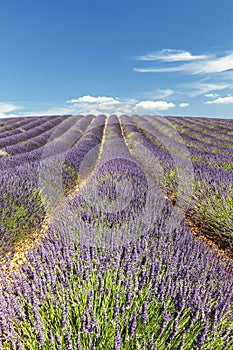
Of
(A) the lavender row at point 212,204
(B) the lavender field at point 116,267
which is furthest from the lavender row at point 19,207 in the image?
(A) the lavender row at point 212,204

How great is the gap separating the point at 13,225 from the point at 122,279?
1.80m

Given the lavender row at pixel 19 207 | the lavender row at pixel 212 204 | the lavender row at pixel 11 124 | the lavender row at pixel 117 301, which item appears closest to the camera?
the lavender row at pixel 117 301

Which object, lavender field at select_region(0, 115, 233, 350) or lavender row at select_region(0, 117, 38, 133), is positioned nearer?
lavender field at select_region(0, 115, 233, 350)

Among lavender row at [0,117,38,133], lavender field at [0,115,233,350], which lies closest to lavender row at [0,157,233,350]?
lavender field at [0,115,233,350]

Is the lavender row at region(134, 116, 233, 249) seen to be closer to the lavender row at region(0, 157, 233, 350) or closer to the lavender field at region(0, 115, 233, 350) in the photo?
the lavender field at region(0, 115, 233, 350)

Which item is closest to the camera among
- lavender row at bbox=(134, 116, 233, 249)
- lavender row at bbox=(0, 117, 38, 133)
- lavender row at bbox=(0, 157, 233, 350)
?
lavender row at bbox=(0, 157, 233, 350)

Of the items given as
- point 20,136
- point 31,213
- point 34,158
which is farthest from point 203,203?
point 20,136

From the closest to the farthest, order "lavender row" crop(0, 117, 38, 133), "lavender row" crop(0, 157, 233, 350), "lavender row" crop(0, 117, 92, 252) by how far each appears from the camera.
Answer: "lavender row" crop(0, 157, 233, 350) < "lavender row" crop(0, 117, 92, 252) < "lavender row" crop(0, 117, 38, 133)

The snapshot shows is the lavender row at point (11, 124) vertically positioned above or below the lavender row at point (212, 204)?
above

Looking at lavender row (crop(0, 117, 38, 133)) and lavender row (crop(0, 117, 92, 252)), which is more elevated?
lavender row (crop(0, 117, 38, 133))

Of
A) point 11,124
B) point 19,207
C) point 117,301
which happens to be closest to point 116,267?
point 117,301

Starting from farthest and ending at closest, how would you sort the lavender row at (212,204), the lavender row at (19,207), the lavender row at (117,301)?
the lavender row at (212,204) → the lavender row at (19,207) → the lavender row at (117,301)

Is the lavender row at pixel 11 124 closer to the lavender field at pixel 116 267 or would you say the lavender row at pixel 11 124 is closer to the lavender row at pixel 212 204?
the lavender field at pixel 116 267

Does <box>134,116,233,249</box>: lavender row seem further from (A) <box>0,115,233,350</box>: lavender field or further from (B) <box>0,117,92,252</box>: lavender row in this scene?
(B) <box>0,117,92,252</box>: lavender row
